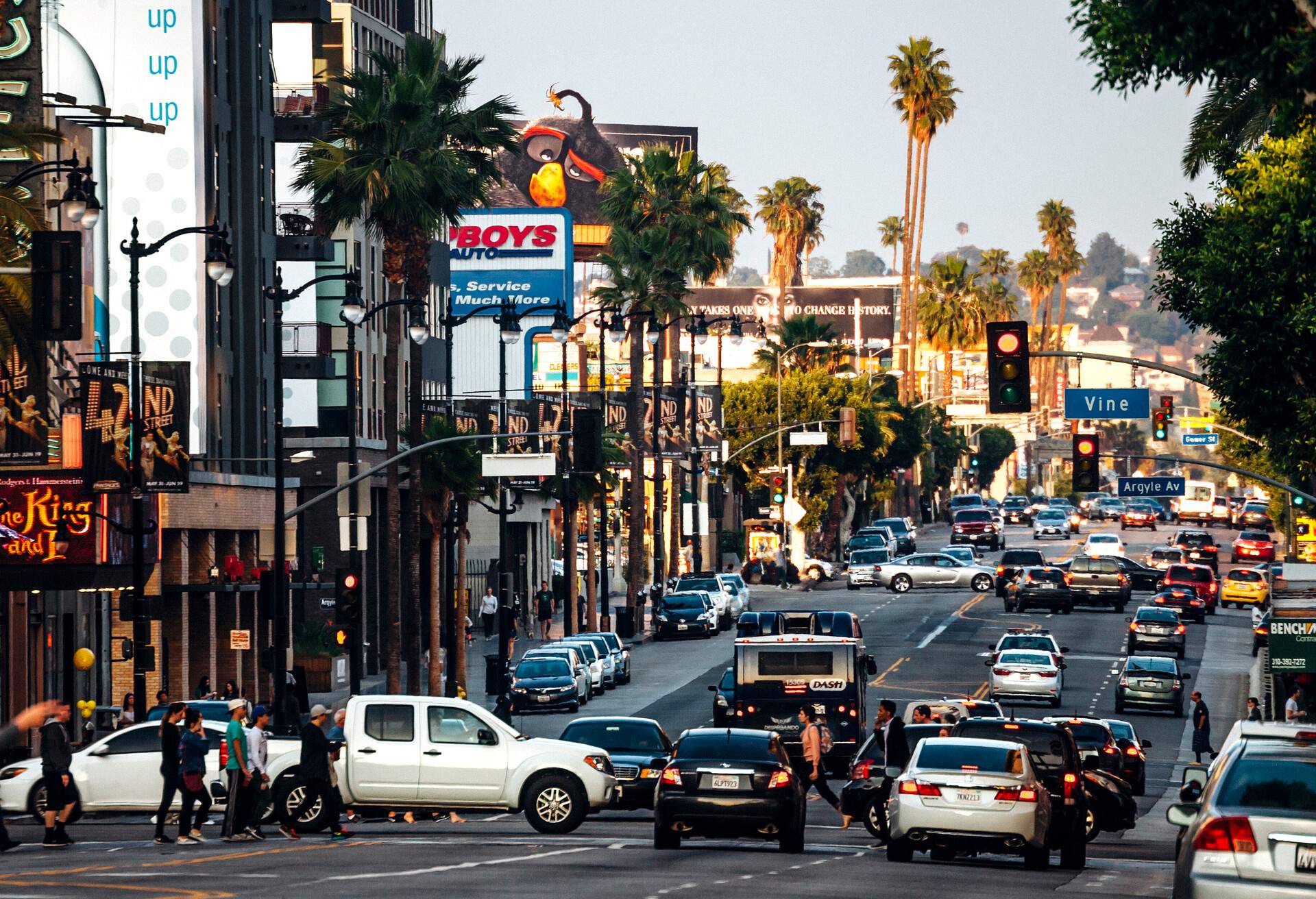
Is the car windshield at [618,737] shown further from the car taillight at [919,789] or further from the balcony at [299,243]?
the balcony at [299,243]

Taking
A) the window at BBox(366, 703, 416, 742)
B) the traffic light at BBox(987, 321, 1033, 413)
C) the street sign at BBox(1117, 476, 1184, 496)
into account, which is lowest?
the window at BBox(366, 703, 416, 742)

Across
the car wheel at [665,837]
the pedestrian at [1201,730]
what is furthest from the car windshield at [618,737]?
the pedestrian at [1201,730]

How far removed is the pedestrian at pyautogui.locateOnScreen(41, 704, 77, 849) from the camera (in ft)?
Result: 83.6

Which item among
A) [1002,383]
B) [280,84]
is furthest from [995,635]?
[1002,383]

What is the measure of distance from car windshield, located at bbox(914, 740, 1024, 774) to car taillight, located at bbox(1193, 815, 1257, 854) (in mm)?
8902

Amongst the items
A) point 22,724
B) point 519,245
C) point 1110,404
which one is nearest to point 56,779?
point 22,724

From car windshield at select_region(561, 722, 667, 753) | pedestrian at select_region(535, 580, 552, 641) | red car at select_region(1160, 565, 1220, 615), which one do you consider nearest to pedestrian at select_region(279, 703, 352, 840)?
car windshield at select_region(561, 722, 667, 753)

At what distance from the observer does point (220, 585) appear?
168 feet

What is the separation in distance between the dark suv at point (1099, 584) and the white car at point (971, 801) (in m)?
54.4

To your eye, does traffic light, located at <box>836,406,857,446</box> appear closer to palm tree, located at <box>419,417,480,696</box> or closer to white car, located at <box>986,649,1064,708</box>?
white car, located at <box>986,649,1064,708</box>

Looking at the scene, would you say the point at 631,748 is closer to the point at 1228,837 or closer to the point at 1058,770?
the point at 1058,770

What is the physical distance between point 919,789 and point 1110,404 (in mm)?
46469

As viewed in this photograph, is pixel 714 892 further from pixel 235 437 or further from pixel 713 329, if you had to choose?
pixel 713 329

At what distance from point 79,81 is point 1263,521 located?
281ft
